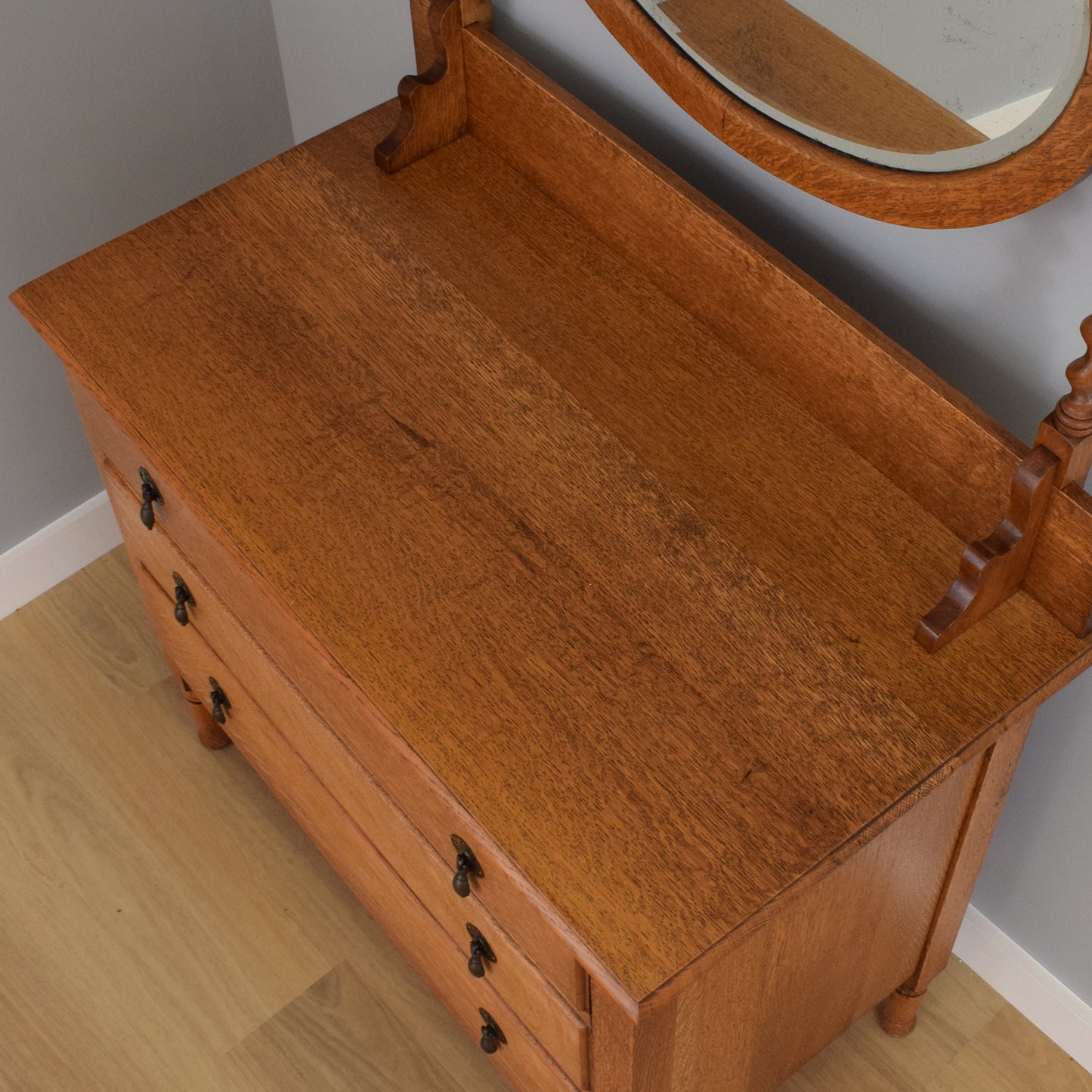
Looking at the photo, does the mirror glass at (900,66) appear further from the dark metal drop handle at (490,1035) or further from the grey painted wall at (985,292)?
the dark metal drop handle at (490,1035)

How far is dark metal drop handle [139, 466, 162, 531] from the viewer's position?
53.2 inches

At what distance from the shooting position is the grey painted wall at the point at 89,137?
1702mm

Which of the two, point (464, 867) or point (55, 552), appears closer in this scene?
point (464, 867)

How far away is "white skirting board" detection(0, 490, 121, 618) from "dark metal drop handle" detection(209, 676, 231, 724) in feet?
1.81

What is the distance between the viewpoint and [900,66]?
3.33 feet

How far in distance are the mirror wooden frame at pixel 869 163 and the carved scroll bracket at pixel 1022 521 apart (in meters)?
0.13

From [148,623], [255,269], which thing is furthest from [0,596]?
[255,269]

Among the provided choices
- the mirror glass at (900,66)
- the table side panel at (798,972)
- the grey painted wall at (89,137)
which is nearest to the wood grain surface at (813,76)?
the mirror glass at (900,66)

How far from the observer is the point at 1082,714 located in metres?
1.30

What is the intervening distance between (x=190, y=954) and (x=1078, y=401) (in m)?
1.33

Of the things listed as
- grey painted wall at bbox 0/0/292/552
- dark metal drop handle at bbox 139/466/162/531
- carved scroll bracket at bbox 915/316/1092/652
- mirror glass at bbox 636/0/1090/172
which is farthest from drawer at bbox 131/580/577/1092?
mirror glass at bbox 636/0/1090/172

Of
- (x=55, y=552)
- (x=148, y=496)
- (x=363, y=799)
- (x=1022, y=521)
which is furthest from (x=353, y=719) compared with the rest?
(x=55, y=552)

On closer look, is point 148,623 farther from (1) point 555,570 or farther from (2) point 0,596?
(1) point 555,570

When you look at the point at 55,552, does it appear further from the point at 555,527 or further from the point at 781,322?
the point at 781,322
